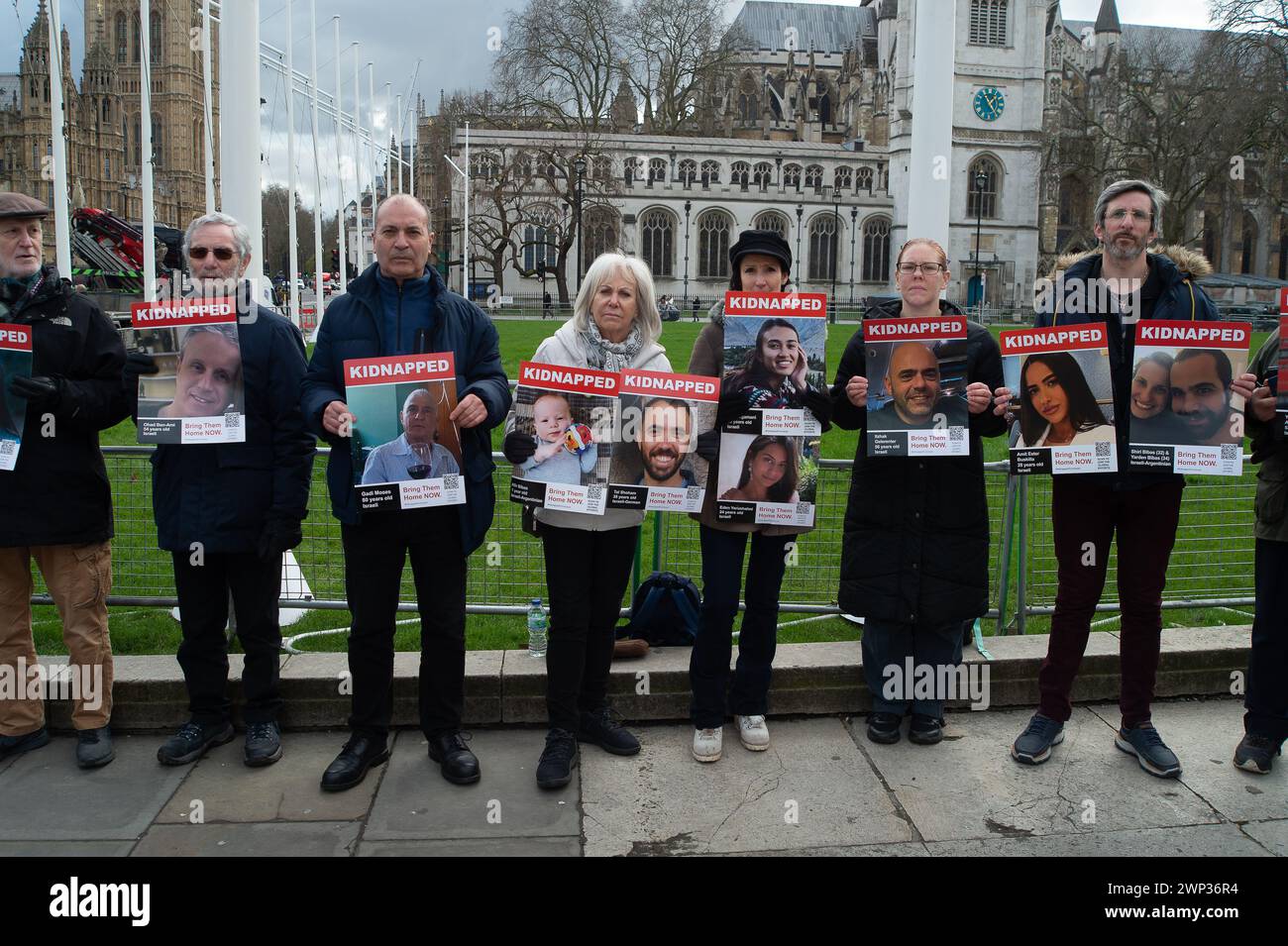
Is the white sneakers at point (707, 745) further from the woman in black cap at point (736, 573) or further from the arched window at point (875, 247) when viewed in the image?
the arched window at point (875, 247)

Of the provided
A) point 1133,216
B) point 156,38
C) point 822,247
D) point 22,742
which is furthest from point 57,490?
point 822,247

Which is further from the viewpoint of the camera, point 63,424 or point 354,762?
point 63,424

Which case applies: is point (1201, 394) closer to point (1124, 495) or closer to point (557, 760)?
point (1124, 495)

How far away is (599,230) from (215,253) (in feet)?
211

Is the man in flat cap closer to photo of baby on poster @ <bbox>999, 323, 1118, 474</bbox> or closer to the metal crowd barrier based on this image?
the metal crowd barrier

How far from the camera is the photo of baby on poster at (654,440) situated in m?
3.91

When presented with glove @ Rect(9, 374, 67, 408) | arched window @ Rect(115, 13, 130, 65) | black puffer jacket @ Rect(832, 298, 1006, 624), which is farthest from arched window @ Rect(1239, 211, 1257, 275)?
glove @ Rect(9, 374, 67, 408)

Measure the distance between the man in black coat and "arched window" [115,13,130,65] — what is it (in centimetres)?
4799

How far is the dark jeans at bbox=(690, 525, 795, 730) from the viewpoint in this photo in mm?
4160

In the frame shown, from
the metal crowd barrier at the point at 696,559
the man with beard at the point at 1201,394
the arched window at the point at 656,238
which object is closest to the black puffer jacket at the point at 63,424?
the metal crowd barrier at the point at 696,559

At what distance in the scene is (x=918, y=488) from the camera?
421cm

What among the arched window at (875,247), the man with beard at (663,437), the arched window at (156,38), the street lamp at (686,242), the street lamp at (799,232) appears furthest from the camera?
the arched window at (875,247)

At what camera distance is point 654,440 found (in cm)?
394

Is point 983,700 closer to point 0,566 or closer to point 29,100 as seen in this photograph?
point 0,566
